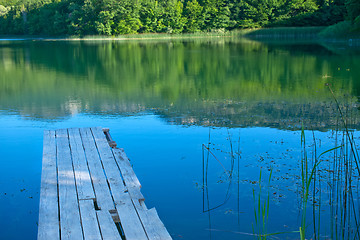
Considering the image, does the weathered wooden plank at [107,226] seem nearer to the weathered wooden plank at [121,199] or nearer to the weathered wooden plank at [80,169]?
the weathered wooden plank at [121,199]

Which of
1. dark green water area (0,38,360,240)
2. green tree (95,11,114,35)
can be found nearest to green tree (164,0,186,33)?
green tree (95,11,114,35)

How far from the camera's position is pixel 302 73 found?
38.0ft

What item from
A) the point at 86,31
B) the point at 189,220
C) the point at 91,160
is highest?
the point at 86,31

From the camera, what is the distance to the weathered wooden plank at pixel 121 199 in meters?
2.47

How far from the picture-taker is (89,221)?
2.59 m

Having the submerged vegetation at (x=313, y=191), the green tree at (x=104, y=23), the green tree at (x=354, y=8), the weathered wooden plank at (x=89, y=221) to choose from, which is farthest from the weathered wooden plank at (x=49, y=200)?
the green tree at (x=104, y=23)

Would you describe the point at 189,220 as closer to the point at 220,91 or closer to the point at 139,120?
the point at 139,120

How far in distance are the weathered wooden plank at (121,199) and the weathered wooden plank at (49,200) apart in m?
0.41

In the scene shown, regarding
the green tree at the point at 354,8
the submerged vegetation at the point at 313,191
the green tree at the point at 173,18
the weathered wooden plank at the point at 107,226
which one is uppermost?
the green tree at the point at 173,18

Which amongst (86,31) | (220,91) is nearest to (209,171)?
(220,91)

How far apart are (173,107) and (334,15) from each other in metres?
38.0

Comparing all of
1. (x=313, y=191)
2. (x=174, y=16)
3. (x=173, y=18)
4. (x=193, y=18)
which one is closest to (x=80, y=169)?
(x=313, y=191)

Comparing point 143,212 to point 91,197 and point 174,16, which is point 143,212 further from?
point 174,16

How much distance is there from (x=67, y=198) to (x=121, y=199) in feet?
1.28
